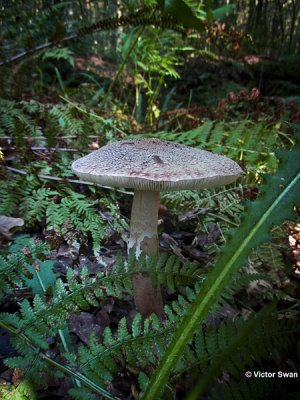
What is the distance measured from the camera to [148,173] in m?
1.61

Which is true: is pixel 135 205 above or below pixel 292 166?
below

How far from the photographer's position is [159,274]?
4.88ft

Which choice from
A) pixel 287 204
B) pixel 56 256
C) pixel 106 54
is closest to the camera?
pixel 287 204

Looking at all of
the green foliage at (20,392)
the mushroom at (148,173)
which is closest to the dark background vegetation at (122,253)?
the green foliage at (20,392)

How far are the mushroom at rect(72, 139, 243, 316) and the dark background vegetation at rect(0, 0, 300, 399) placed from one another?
0.61 ft

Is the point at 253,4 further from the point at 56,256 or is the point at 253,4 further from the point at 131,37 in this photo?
the point at 56,256

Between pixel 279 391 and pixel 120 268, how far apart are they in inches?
27.9

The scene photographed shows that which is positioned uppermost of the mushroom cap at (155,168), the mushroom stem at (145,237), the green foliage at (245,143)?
the mushroom cap at (155,168)

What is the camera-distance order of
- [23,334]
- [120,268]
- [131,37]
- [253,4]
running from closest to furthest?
[23,334] < [120,268] < [253,4] < [131,37]

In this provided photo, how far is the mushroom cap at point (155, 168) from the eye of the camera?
63.6 inches

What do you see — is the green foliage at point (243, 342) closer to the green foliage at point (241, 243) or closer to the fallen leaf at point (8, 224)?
the green foliage at point (241, 243)

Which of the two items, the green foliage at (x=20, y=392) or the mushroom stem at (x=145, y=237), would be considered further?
the mushroom stem at (x=145, y=237)

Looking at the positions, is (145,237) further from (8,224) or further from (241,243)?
(241,243)

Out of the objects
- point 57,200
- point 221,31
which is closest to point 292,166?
point 57,200
